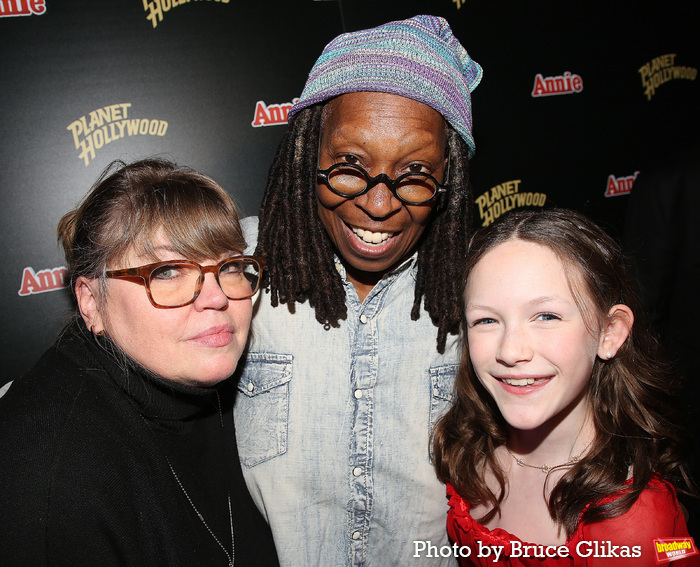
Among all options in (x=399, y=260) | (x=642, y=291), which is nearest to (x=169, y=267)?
(x=399, y=260)

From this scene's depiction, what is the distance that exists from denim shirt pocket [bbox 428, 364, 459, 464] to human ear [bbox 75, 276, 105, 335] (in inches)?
42.3

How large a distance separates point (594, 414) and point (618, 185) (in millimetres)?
2333

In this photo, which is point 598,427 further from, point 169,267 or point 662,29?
point 662,29

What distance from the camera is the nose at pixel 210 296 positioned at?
1287 millimetres

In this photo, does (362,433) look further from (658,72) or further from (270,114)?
(658,72)

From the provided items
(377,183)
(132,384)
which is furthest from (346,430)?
(377,183)

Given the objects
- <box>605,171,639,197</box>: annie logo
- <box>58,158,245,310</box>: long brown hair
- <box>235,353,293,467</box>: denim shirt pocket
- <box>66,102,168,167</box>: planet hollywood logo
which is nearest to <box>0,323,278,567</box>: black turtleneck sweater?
<box>235,353,293,467</box>: denim shirt pocket

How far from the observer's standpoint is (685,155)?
2.20 metres

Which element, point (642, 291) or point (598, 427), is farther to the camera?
point (642, 291)

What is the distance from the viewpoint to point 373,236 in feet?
5.00

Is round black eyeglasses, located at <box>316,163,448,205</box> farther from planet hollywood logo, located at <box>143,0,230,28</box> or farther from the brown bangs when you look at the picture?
planet hollywood logo, located at <box>143,0,230,28</box>

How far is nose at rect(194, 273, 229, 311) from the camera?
4.22ft

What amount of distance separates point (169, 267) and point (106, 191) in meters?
0.29

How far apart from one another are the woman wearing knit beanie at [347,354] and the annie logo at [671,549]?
662 mm
